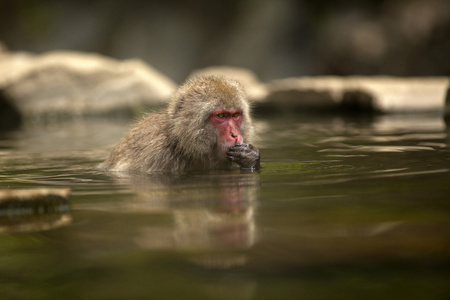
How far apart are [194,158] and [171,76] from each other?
13.9m

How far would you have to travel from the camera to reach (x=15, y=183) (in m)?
4.38

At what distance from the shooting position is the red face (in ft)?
14.6

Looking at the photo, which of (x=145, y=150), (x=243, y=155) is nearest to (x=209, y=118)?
(x=243, y=155)

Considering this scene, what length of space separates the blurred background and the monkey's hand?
1199cm

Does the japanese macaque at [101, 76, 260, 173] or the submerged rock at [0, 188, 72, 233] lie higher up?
the japanese macaque at [101, 76, 260, 173]

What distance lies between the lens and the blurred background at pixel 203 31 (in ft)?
54.0

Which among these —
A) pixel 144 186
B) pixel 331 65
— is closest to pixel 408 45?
pixel 331 65

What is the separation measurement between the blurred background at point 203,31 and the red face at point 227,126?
1182 centimetres

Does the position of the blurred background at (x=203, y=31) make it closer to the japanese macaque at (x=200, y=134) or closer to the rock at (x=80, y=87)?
the rock at (x=80, y=87)

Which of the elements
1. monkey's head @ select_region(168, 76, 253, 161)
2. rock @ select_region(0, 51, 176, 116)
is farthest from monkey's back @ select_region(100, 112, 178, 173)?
rock @ select_region(0, 51, 176, 116)

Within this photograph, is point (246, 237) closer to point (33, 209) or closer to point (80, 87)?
point (33, 209)

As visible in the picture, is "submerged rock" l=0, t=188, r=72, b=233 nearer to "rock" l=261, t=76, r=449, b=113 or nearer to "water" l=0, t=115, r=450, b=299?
"water" l=0, t=115, r=450, b=299

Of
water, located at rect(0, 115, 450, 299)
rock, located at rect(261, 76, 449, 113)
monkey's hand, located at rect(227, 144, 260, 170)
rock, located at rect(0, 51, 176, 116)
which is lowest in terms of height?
water, located at rect(0, 115, 450, 299)

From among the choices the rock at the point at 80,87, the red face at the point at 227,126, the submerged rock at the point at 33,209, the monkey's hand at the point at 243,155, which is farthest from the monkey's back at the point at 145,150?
the rock at the point at 80,87
